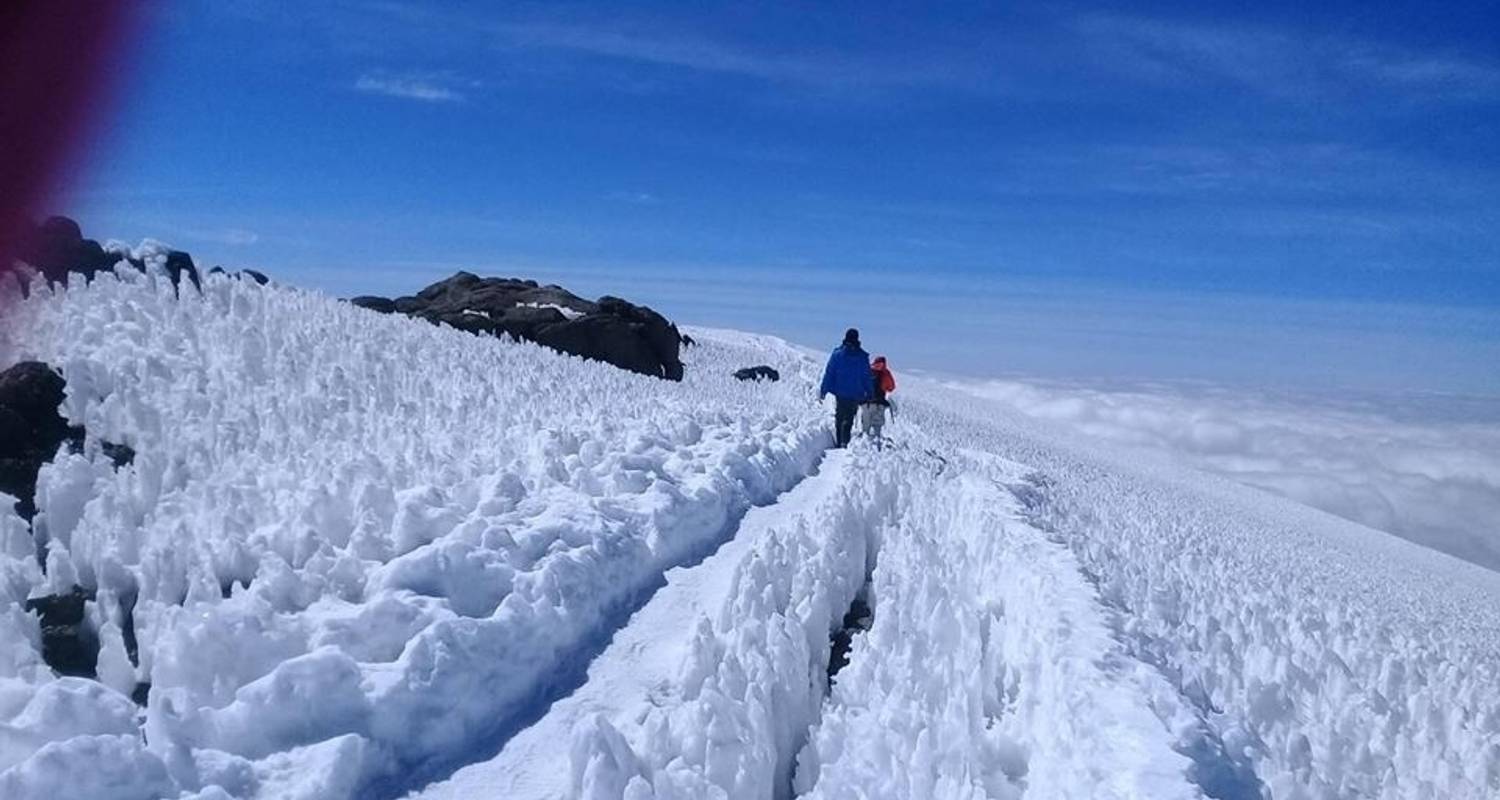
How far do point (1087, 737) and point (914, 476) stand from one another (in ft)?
35.6

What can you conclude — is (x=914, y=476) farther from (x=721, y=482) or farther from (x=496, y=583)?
(x=496, y=583)

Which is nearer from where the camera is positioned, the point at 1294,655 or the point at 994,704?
the point at 994,704

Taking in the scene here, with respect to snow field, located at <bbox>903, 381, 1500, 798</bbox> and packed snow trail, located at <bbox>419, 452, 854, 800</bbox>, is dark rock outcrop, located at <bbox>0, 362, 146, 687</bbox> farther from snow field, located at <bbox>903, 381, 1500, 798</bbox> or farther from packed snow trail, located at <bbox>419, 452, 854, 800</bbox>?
snow field, located at <bbox>903, 381, 1500, 798</bbox>

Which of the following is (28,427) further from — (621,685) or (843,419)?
(843,419)

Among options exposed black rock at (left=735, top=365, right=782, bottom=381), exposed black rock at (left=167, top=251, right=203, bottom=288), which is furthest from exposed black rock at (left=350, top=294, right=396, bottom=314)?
exposed black rock at (left=167, top=251, right=203, bottom=288)

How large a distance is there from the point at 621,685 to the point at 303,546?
93.3 inches

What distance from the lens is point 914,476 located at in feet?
55.0

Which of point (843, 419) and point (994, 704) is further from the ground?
point (843, 419)

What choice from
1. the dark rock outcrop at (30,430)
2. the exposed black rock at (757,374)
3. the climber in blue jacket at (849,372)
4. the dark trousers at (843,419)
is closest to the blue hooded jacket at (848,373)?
the climber in blue jacket at (849,372)

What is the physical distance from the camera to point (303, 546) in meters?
7.43

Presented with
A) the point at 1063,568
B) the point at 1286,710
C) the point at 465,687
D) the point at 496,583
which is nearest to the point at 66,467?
the point at 496,583

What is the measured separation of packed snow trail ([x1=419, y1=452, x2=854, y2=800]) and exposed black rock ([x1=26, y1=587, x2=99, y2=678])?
227 cm

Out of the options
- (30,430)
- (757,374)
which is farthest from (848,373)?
(757,374)

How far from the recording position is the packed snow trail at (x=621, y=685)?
18.6ft
